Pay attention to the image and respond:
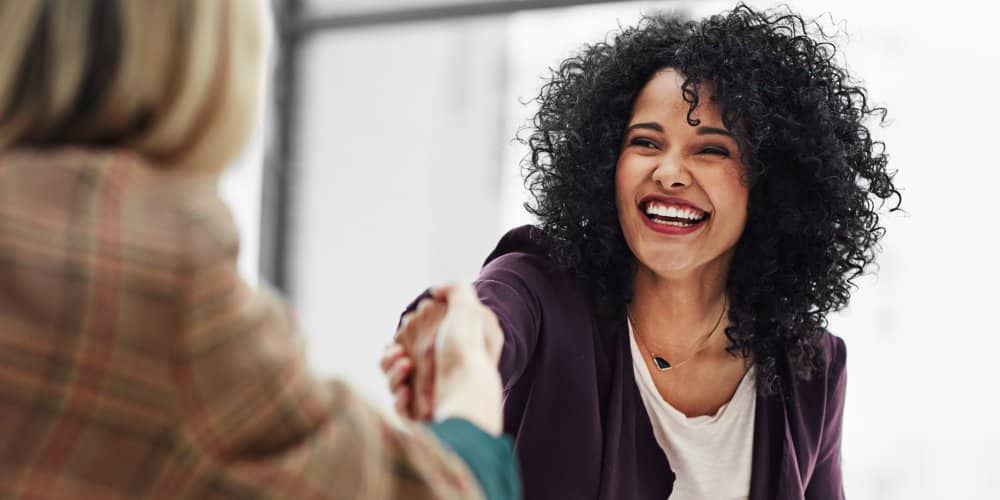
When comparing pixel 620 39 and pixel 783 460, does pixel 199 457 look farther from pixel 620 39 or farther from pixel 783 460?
pixel 620 39

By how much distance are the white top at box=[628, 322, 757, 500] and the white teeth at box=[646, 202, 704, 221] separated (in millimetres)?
210

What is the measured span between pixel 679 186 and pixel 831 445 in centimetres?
61

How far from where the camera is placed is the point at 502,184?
158 inches

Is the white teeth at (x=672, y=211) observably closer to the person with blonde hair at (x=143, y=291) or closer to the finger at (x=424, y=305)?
the finger at (x=424, y=305)

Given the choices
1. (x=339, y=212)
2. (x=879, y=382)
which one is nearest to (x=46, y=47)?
(x=879, y=382)

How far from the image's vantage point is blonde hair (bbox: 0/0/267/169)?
0.86 m

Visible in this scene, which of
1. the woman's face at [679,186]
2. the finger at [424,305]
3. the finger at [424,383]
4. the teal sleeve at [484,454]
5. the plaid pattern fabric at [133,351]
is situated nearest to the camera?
the plaid pattern fabric at [133,351]

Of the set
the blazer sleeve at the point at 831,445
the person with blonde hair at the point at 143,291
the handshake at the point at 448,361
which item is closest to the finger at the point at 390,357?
the handshake at the point at 448,361

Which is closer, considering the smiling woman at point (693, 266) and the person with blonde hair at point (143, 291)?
the person with blonde hair at point (143, 291)

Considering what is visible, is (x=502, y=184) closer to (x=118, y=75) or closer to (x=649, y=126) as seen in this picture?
(x=649, y=126)

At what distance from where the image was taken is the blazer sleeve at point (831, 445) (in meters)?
2.00

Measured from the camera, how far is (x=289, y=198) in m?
4.43

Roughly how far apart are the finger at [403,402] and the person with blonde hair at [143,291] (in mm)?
384

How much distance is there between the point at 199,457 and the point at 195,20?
357 mm
